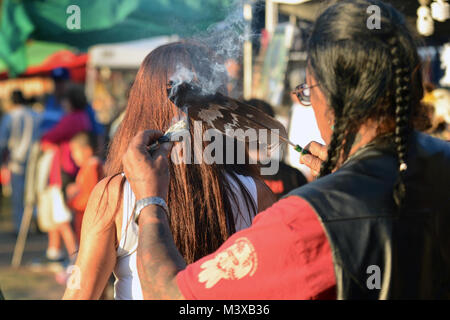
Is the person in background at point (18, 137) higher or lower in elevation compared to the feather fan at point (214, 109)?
lower

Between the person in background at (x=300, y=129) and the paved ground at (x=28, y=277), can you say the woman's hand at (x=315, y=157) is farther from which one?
the paved ground at (x=28, y=277)

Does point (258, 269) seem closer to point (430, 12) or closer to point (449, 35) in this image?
point (430, 12)

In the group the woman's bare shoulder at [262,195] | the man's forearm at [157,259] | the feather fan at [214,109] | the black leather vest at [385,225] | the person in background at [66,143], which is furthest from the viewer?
the person in background at [66,143]

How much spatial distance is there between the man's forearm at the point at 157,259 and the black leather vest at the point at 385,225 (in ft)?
1.15

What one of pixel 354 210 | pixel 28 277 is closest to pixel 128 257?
pixel 354 210

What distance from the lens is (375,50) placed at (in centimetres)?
134

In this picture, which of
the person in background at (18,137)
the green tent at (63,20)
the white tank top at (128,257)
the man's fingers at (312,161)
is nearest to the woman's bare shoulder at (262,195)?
the man's fingers at (312,161)

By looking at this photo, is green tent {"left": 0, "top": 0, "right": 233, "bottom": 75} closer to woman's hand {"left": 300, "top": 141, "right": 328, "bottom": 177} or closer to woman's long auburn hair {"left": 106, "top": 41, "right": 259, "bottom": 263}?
woman's long auburn hair {"left": 106, "top": 41, "right": 259, "bottom": 263}

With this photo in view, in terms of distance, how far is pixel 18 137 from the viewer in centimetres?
833

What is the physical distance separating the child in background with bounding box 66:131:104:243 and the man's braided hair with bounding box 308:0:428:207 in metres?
4.37

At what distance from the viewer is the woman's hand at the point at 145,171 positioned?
1564 millimetres

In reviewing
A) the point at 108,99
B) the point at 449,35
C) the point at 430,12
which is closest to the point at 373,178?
the point at 430,12

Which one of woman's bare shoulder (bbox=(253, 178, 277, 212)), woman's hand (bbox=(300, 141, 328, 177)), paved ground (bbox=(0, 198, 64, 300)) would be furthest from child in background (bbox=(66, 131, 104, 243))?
woman's hand (bbox=(300, 141, 328, 177))

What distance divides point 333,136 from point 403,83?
19 centimetres
